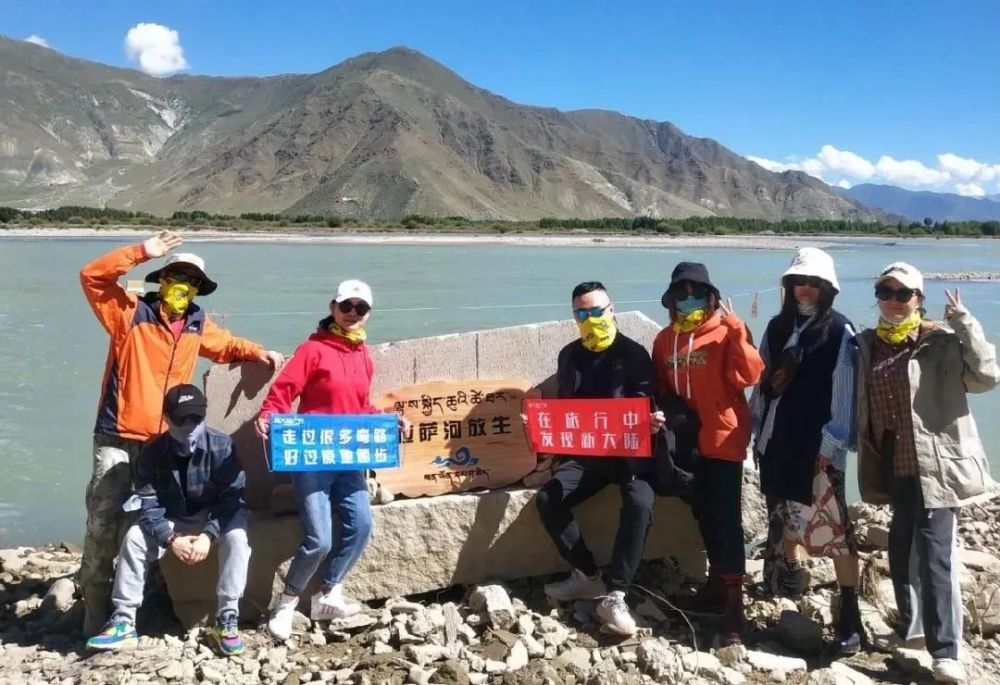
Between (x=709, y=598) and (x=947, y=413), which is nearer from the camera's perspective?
(x=947, y=413)

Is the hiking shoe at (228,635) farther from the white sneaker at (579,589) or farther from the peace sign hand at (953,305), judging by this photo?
the peace sign hand at (953,305)

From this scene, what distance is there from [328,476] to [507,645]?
118cm

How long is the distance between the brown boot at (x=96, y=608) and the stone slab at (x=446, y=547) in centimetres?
33

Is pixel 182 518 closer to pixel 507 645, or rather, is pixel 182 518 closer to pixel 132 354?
pixel 132 354

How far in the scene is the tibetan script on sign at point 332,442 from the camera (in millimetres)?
4160

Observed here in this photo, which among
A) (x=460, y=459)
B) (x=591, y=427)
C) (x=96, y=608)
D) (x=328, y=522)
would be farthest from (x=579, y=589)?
(x=96, y=608)

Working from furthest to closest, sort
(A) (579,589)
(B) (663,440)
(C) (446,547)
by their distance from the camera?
(C) (446,547), (A) (579,589), (B) (663,440)

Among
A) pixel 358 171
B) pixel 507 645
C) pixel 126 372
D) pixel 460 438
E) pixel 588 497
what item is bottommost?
pixel 507 645

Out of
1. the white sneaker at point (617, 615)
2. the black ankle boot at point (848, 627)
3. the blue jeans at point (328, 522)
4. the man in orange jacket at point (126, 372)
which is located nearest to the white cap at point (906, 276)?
the black ankle boot at point (848, 627)

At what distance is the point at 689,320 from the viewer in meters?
4.23

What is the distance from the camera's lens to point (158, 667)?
385cm

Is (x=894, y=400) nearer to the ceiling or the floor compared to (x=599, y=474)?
nearer to the ceiling

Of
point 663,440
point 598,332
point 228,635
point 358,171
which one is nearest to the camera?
point 228,635

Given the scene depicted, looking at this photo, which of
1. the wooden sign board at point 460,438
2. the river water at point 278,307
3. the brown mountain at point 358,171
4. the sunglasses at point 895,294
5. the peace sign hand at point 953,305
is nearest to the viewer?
the peace sign hand at point 953,305
